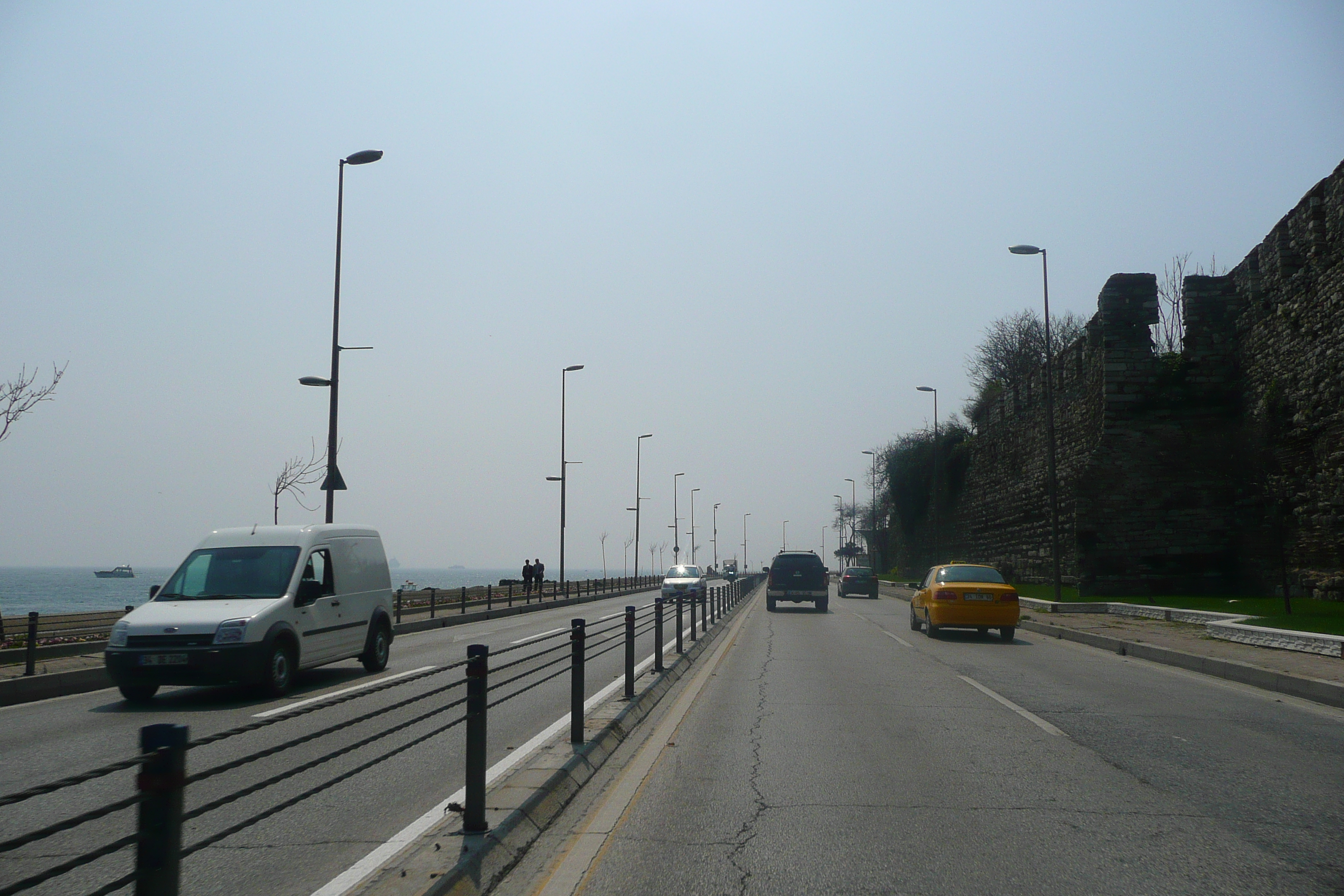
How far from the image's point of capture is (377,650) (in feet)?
48.4

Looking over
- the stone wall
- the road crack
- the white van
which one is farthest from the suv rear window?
the road crack

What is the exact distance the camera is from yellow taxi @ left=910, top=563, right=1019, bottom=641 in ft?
66.1

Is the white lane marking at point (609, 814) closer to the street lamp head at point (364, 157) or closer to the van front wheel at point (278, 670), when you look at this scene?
the van front wheel at point (278, 670)

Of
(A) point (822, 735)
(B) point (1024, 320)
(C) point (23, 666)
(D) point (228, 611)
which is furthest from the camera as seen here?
(B) point (1024, 320)

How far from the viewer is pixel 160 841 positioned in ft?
9.28

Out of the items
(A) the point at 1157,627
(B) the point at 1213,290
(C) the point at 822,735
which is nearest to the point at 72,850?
(C) the point at 822,735

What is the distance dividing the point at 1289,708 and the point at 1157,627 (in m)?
10.9

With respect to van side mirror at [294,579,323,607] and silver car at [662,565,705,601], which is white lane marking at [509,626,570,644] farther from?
silver car at [662,565,705,601]

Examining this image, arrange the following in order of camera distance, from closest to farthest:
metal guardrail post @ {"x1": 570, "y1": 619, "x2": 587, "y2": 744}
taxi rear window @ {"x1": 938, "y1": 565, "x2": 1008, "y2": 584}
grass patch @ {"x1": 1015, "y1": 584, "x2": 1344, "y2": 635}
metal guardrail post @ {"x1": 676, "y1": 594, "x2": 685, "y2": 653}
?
metal guardrail post @ {"x1": 570, "y1": 619, "x2": 587, "y2": 744} < metal guardrail post @ {"x1": 676, "y1": 594, "x2": 685, "y2": 653} < grass patch @ {"x1": 1015, "y1": 584, "x2": 1344, "y2": 635} < taxi rear window @ {"x1": 938, "y1": 565, "x2": 1008, "y2": 584}

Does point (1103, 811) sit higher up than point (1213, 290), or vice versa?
point (1213, 290)

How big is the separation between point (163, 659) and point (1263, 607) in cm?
2320

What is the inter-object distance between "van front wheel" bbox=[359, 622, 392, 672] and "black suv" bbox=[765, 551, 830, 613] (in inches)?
776

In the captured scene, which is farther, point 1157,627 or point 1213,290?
point 1213,290

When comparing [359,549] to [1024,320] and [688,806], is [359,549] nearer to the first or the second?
[688,806]
